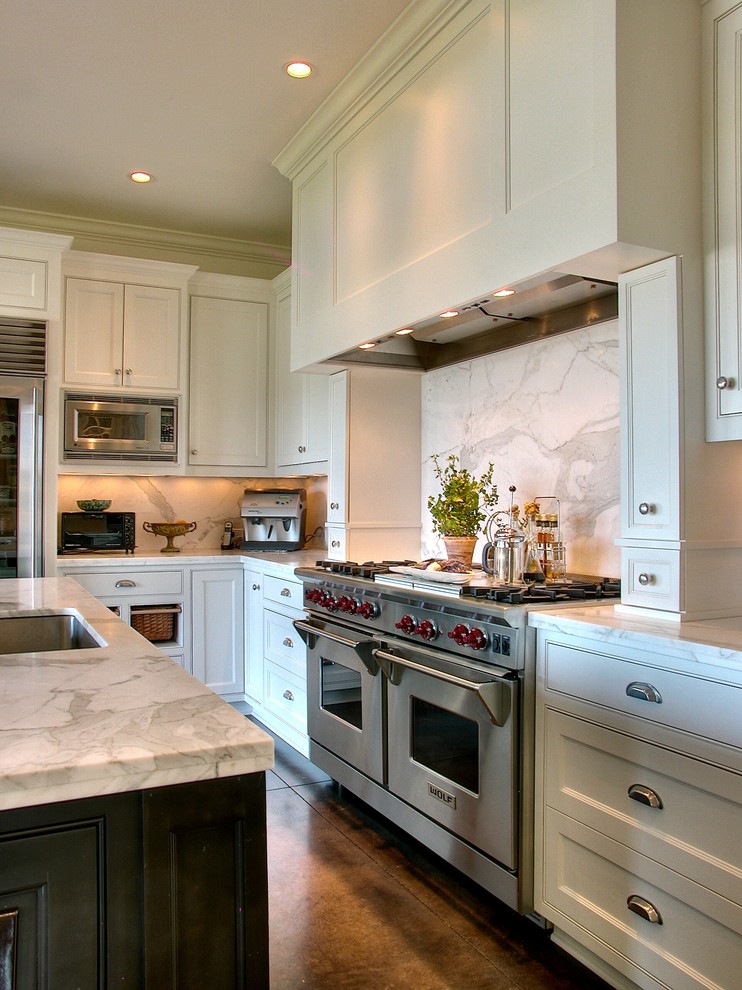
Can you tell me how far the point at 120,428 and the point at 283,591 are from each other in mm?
1462

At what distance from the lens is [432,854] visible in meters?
2.63

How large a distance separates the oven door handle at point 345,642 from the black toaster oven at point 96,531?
5.19ft

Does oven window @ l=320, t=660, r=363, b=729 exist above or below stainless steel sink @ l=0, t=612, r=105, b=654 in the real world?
below

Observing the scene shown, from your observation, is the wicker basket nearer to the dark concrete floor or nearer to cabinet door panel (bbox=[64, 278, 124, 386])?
cabinet door panel (bbox=[64, 278, 124, 386])

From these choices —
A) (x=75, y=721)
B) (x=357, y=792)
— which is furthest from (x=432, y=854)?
(x=75, y=721)

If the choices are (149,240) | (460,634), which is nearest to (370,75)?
(460,634)

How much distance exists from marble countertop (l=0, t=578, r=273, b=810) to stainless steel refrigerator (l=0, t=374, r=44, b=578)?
268 centimetres

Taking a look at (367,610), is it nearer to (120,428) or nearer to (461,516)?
(461,516)

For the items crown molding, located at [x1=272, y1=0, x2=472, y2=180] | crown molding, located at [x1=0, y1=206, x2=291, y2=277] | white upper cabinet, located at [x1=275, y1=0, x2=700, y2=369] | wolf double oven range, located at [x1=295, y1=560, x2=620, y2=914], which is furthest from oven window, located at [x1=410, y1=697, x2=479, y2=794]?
crown molding, located at [x1=0, y1=206, x2=291, y2=277]

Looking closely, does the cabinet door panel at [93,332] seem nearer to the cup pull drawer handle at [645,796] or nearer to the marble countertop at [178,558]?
the marble countertop at [178,558]

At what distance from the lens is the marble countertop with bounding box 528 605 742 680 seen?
1.61m

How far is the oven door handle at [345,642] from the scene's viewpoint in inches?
111

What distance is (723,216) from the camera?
78.3 inches

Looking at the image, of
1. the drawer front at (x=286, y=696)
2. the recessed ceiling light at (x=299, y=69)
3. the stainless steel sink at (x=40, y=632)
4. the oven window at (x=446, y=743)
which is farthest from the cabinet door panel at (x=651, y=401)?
the drawer front at (x=286, y=696)
